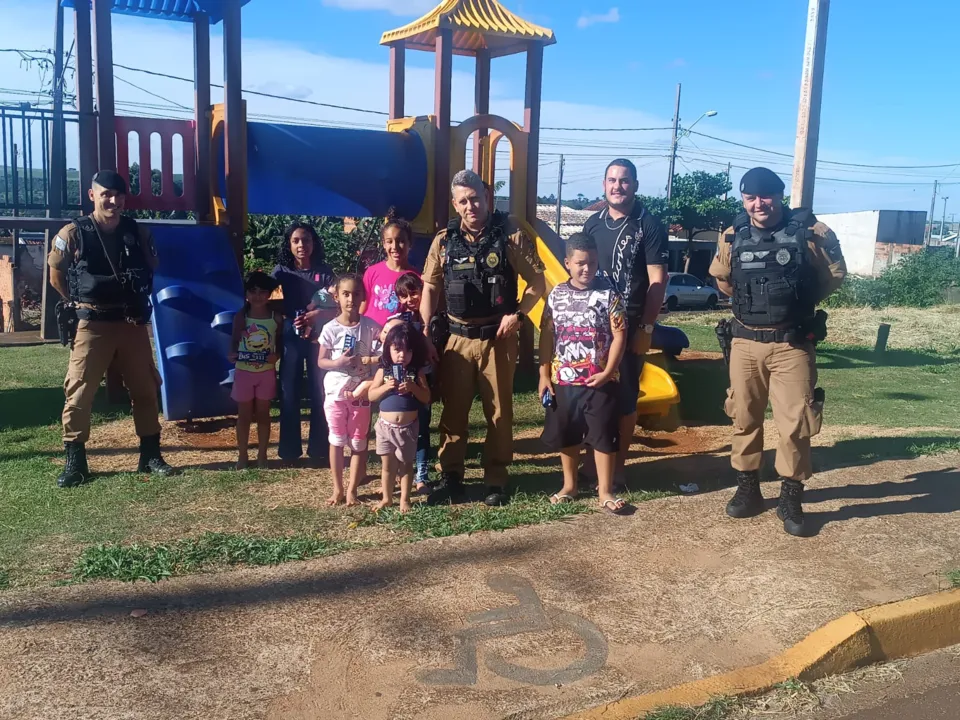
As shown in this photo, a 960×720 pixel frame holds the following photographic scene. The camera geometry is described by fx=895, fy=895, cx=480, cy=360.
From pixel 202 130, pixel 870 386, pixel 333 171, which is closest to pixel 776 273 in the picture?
pixel 333 171

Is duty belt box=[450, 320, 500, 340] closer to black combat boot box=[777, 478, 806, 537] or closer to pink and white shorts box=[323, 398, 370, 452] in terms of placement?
pink and white shorts box=[323, 398, 370, 452]

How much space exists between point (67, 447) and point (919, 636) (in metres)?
Answer: 4.85

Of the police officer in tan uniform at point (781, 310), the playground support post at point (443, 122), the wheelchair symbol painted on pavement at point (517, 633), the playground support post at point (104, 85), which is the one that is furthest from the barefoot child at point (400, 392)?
the playground support post at point (443, 122)

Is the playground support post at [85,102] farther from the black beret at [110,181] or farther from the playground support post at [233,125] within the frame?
the black beret at [110,181]

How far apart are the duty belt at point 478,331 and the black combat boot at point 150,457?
224cm

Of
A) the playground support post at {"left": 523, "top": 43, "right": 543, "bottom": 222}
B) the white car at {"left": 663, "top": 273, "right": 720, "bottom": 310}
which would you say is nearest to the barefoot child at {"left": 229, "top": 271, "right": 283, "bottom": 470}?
the playground support post at {"left": 523, "top": 43, "right": 543, "bottom": 222}

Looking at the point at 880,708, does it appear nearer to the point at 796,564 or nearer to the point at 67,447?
the point at 796,564

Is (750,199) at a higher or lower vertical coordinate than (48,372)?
higher

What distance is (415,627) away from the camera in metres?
3.68

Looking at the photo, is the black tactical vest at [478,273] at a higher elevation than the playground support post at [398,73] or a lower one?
lower

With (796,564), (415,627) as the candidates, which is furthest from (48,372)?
(796,564)

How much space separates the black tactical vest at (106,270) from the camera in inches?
215

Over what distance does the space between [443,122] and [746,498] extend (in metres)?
5.64

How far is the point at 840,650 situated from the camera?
3633mm
